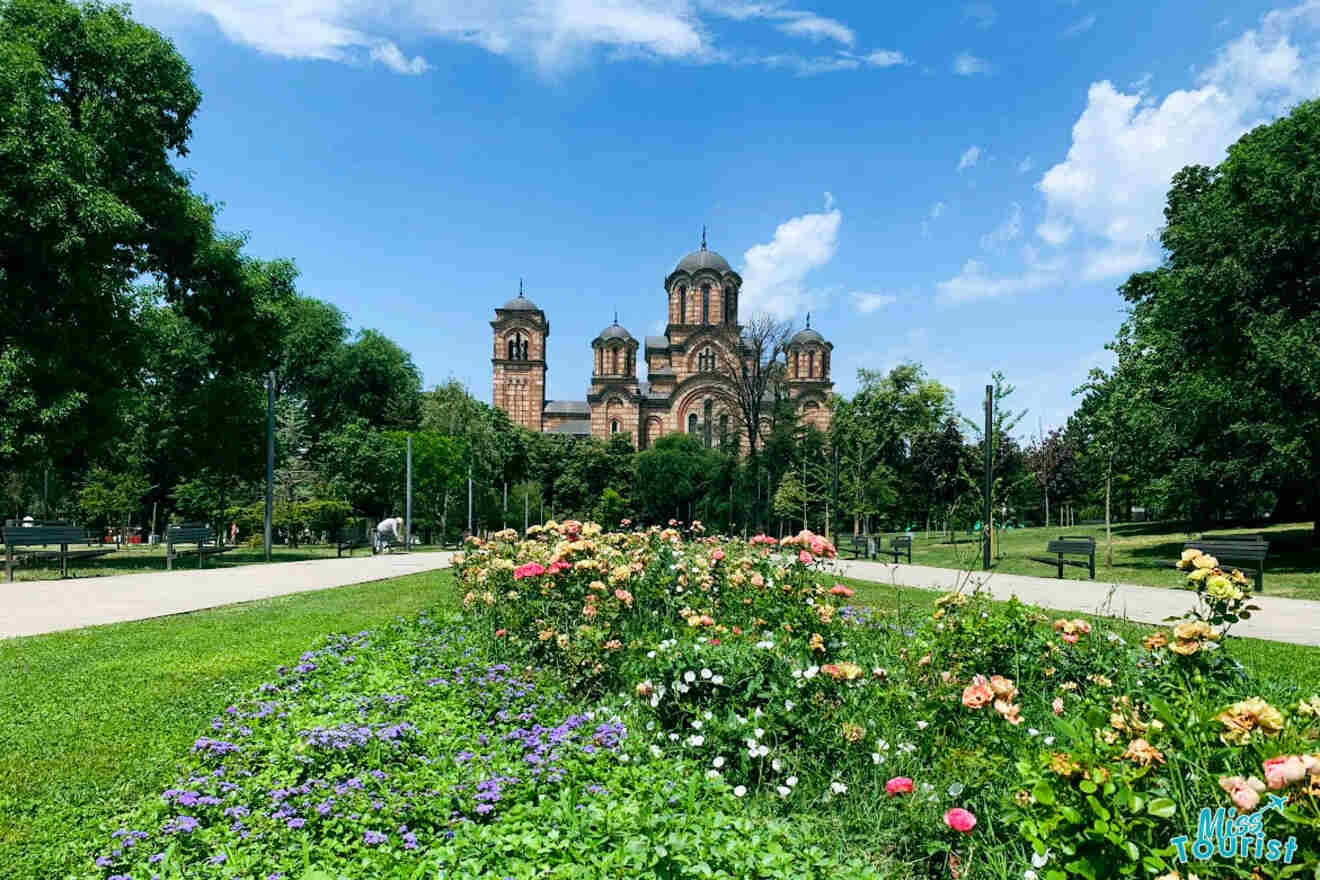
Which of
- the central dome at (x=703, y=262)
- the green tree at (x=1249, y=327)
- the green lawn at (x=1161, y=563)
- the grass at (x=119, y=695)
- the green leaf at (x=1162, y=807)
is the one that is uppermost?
the central dome at (x=703, y=262)

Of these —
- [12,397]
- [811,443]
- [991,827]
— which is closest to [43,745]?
[991,827]

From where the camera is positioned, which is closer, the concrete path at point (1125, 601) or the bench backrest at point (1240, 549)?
the concrete path at point (1125, 601)

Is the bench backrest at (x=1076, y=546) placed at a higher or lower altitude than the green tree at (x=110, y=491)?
lower

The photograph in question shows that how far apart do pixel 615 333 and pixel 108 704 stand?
7297 centimetres

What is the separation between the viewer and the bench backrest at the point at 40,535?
13.7m

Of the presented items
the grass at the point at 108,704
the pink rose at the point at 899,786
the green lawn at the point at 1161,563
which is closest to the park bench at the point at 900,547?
the green lawn at the point at 1161,563

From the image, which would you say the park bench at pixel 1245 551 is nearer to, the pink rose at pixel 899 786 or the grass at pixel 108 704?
the pink rose at pixel 899 786

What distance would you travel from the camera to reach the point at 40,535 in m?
14.4

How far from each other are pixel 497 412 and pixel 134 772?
6488 centimetres

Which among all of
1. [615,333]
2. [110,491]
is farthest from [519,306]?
[110,491]

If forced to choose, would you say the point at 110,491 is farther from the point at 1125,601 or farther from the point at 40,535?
the point at 1125,601

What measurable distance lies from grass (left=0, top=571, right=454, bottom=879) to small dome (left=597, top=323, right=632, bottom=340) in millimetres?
67895

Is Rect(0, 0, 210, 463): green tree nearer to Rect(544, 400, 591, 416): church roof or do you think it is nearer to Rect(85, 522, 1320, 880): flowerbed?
Rect(85, 522, 1320, 880): flowerbed

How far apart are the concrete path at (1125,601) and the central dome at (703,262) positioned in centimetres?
5959
